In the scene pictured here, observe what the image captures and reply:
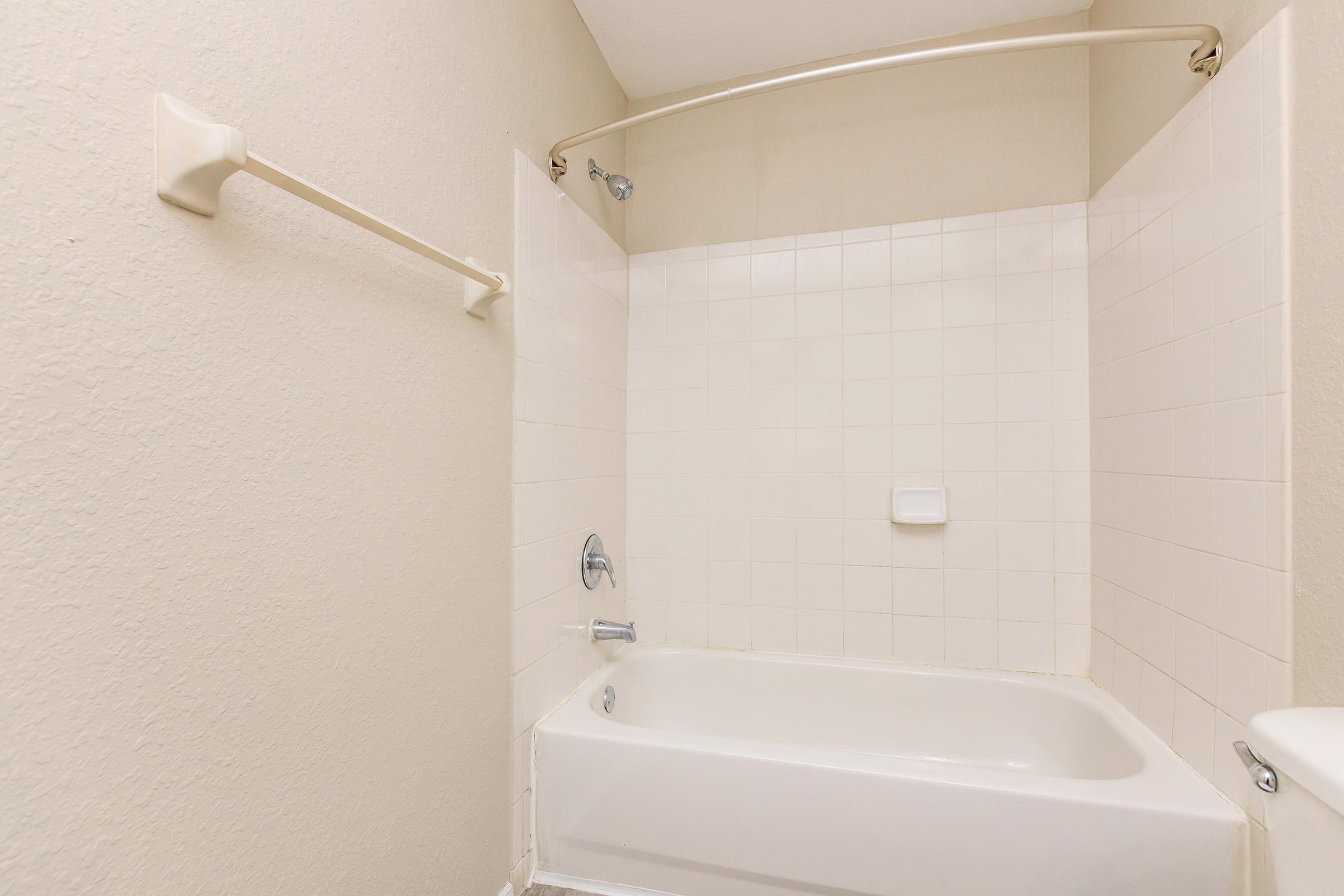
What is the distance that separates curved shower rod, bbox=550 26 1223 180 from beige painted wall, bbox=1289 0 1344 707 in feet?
0.60

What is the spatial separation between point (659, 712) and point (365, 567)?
132 centimetres

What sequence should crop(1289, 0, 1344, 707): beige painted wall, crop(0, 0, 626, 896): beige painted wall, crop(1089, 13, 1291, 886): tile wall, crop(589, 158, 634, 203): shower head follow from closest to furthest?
crop(0, 0, 626, 896): beige painted wall, crop(1289, 0, 1344, 707): beige painted wall, crop(1089, 13, 1291, 886): tile wall, crop(589, 158, 634, 203): shower head

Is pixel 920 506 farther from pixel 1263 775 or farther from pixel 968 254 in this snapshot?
pixel 1263 775

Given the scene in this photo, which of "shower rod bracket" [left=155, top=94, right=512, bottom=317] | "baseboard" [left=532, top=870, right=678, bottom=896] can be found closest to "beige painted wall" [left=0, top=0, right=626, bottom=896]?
"shower rod bracket" [left=155, top=94, right=512, bottom=317]

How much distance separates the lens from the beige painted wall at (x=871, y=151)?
5.67 ft

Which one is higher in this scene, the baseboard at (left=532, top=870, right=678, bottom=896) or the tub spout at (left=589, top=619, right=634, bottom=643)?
the tub spout at (left=589, top=619, right=634, bottom=643)

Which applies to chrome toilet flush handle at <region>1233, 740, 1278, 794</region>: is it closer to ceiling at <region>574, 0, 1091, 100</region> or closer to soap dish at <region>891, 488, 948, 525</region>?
soap dish at <region>891, 488, 948, 525</region>

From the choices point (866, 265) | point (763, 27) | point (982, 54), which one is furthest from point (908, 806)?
point (763, 27)

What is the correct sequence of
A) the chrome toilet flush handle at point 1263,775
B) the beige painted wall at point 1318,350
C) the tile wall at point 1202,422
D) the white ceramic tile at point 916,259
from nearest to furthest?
the chrome toilet flush handle at point 1263,775 → the beige painted wall at point 1318,350 → the tile wall at point 1202,422 → the white ceramic tile at point 916,259

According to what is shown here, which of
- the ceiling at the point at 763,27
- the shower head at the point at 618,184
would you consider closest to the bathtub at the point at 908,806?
the shower head at the point at 618,184

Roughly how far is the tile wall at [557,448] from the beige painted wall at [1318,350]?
4.88 ft

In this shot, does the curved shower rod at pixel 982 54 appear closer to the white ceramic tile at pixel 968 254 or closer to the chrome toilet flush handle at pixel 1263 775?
the white ceramic tile at pixel 968 254

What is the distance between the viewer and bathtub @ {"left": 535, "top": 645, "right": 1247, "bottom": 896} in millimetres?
1094

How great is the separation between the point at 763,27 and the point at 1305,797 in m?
2.10
